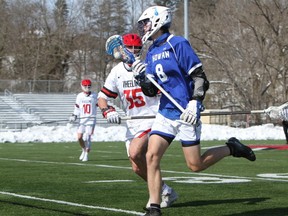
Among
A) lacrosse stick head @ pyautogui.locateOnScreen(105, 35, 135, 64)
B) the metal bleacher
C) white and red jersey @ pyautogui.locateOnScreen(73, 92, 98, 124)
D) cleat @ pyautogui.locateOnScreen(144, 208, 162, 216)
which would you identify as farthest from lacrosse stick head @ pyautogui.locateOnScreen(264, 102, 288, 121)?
the metal bleacher

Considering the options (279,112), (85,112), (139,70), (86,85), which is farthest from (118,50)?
(85,112)

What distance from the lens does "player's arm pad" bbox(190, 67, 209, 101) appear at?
8211 mm

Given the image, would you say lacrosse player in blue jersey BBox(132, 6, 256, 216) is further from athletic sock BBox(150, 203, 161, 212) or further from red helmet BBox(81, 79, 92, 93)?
red helmet BBox(81, 79, 92, 93)

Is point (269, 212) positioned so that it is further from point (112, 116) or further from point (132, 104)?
point (132, 104)

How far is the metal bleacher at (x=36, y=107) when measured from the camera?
48859 mm

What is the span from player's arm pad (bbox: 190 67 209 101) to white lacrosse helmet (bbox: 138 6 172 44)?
0.67 m

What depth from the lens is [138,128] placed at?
10.3 m

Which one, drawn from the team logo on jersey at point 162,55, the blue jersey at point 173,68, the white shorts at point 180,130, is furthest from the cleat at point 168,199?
the team logo on jersey at point 162,55

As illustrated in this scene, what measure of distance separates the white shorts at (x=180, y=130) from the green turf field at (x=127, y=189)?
0.88 metres

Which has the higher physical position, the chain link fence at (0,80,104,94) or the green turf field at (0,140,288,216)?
the chain link fence at (0,80,104,94)

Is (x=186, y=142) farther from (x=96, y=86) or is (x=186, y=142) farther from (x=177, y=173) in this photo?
(x=96, y=86)

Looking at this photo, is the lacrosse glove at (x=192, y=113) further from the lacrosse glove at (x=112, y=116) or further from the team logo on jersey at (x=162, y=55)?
the lacrosse glove at (x=112, y=116)

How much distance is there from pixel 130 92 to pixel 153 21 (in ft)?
7.25

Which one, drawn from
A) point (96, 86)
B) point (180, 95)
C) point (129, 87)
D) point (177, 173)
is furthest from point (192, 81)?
point (96, 86)
